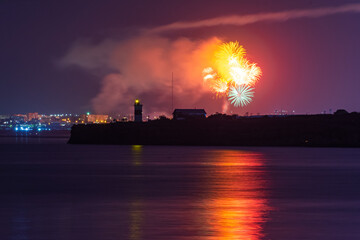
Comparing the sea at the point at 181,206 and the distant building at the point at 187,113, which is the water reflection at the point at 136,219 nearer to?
the sea at the point at 181,206

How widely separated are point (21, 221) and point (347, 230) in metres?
7.53

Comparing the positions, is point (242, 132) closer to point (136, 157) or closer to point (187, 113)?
point (187, 113)

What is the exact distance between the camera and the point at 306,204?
19.5 m

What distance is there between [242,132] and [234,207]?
77610 millimetres

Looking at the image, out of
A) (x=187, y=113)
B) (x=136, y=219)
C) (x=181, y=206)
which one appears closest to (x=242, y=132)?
(x=187, y=113)

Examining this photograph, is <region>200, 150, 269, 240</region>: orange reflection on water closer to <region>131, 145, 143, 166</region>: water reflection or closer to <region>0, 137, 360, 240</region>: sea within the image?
<region>0, 137, 360, 240</region>: sea

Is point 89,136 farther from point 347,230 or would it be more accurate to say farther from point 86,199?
point 347,230

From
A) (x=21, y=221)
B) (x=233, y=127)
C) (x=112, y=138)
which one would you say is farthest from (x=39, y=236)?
(x=112, y=138)

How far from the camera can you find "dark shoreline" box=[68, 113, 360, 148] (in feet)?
293

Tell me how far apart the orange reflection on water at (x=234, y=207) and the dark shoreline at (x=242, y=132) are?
58582mm

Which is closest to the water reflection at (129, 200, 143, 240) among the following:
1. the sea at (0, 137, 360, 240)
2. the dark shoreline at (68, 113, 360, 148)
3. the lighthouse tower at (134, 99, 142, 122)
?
the sea at (0, 137, 360, 240)

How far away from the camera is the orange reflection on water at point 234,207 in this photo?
14.4 meters

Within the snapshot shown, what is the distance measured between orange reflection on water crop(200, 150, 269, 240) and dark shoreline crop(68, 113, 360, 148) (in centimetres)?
5858

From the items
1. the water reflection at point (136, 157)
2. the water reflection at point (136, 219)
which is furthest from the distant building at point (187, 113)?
the water reflection at point (136, 219)
